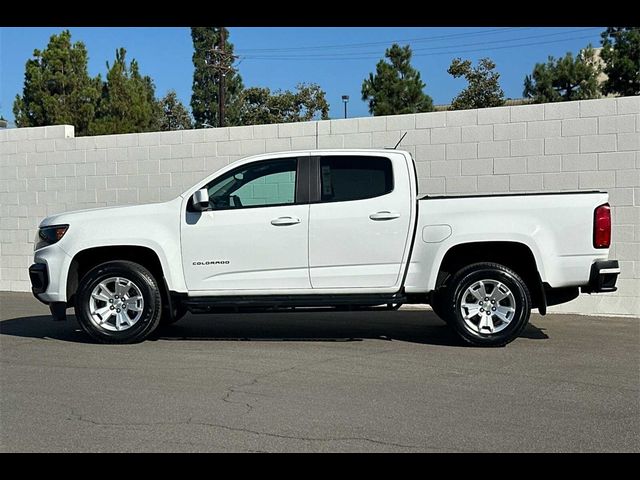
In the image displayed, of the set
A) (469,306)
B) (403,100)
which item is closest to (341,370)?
(469,306)

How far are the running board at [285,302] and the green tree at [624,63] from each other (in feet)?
51.0

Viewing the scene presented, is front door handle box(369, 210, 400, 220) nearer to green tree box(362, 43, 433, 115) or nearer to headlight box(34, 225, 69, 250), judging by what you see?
headlight box(34, 225, 69, 250)

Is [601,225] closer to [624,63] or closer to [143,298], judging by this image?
[143,298]

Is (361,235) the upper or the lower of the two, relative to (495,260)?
upper

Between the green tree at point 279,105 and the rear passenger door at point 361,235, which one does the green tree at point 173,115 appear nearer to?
the green tree at point 279,105

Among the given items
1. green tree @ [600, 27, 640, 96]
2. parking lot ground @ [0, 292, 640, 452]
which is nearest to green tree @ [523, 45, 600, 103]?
green tree @ [600, 27, 640, 96]

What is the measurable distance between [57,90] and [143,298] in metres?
19.5

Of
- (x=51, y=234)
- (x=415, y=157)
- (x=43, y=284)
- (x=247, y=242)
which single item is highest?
(x=415, y=157)

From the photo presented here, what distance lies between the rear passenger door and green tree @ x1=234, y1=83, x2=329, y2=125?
106 feet

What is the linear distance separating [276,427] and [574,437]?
6.48 feet

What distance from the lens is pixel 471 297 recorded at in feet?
26.6

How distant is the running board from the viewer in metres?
8.19

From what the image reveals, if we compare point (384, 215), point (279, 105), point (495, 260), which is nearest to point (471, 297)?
point (495, 260)

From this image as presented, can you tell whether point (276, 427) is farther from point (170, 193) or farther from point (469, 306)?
point (170, 193)
